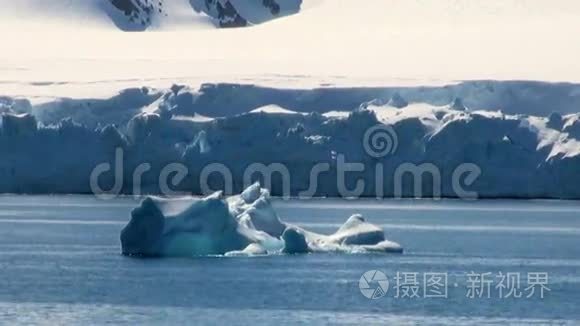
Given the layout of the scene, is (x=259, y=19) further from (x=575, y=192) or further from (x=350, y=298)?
(x=350, y=298)

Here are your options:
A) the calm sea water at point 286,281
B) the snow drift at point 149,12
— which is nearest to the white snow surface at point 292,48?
the snow drift at point 149,12

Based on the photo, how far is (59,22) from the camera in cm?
12400

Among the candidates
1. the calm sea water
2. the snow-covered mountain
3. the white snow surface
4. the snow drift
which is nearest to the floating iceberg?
the calm sea water

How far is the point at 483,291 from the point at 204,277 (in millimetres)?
6814

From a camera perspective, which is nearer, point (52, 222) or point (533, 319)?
point (533, 319)

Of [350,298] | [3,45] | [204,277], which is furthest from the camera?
[3,45]

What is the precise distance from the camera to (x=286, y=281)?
147 ft

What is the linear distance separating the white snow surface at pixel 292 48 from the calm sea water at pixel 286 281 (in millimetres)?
36428

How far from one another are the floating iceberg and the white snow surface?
47.1 m

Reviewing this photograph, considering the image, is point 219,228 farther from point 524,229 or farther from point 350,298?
point 524,229

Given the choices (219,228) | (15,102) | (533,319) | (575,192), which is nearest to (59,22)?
(15,102)

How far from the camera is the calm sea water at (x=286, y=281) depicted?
39188 millimetres

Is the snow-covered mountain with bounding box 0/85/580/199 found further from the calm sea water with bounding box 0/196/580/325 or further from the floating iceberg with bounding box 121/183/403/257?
the floating iceberg with bounding box 121/183/403/257

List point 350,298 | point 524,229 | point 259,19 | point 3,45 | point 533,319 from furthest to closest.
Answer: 1. point 259,19
2. point 3,45
3. point 524,229
4. point 350,298
5. point 533,319
